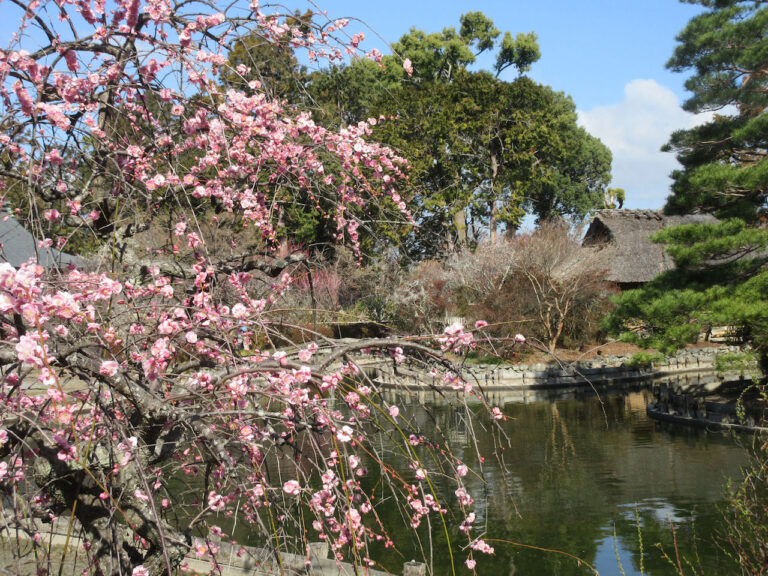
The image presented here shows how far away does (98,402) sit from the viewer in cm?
180

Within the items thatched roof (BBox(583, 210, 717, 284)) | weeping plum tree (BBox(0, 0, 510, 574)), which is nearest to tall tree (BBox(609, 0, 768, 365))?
weeping plum tree (BBox(0, 0, 510, 574))

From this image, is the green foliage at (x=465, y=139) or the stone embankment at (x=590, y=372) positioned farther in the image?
the green foliage at (x=465, y=139)

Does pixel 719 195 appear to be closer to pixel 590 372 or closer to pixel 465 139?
pixel 590 372

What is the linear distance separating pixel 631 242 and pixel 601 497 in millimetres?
16207

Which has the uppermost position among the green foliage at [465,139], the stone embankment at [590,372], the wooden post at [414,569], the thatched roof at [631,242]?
the green foliage at [465,139]

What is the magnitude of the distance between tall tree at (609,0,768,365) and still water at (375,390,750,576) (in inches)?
70.4

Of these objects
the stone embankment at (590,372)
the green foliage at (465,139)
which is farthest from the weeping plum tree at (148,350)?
the green foliage at (465,139)

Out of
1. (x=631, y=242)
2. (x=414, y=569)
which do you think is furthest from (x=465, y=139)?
(x=414, y=569)

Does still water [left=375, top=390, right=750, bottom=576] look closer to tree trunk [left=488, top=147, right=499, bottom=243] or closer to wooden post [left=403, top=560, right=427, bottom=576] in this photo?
wooden post [left=403, top=560, right=427, bottom=576]

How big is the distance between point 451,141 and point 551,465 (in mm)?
14462

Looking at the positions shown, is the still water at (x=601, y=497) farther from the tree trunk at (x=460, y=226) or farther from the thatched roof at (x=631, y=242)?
the tree trunk at (x=460, y=226)

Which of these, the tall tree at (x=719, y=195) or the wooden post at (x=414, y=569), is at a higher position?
the tall tree at (x=719, y=195)

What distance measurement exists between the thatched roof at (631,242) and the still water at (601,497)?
10.6 m

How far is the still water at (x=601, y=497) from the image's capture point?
5.60 m
